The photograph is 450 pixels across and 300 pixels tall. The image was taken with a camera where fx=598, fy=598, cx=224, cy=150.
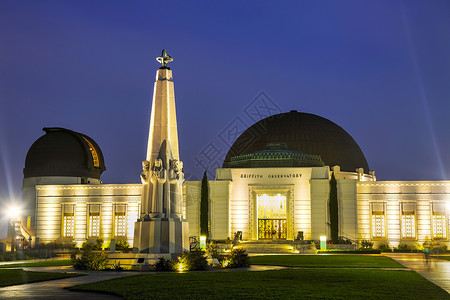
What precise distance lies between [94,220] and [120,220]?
2.51 meters

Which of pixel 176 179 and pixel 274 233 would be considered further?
pixel 274 233

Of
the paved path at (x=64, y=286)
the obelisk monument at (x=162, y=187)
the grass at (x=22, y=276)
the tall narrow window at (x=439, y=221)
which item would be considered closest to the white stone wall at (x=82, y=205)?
the tall narrow window at (x=439, y=221)

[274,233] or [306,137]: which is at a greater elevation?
[306,137]

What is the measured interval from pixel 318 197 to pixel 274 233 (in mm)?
4988

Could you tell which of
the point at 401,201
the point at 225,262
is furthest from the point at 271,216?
the point at 225,262

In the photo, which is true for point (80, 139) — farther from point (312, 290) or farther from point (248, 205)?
point (312, 290)

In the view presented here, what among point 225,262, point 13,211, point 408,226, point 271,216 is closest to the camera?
point 225,262

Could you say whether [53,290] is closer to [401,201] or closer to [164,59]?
[164,59]

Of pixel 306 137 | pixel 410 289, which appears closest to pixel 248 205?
pixel 306 137

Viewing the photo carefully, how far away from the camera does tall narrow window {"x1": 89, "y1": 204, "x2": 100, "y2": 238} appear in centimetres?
5425

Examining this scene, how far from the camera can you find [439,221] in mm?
49656

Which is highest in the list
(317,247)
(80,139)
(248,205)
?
(80,139)

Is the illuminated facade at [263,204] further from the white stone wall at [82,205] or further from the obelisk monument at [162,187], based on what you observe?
the obelisk monument at [162,187]

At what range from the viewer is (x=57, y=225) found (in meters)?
55.2
